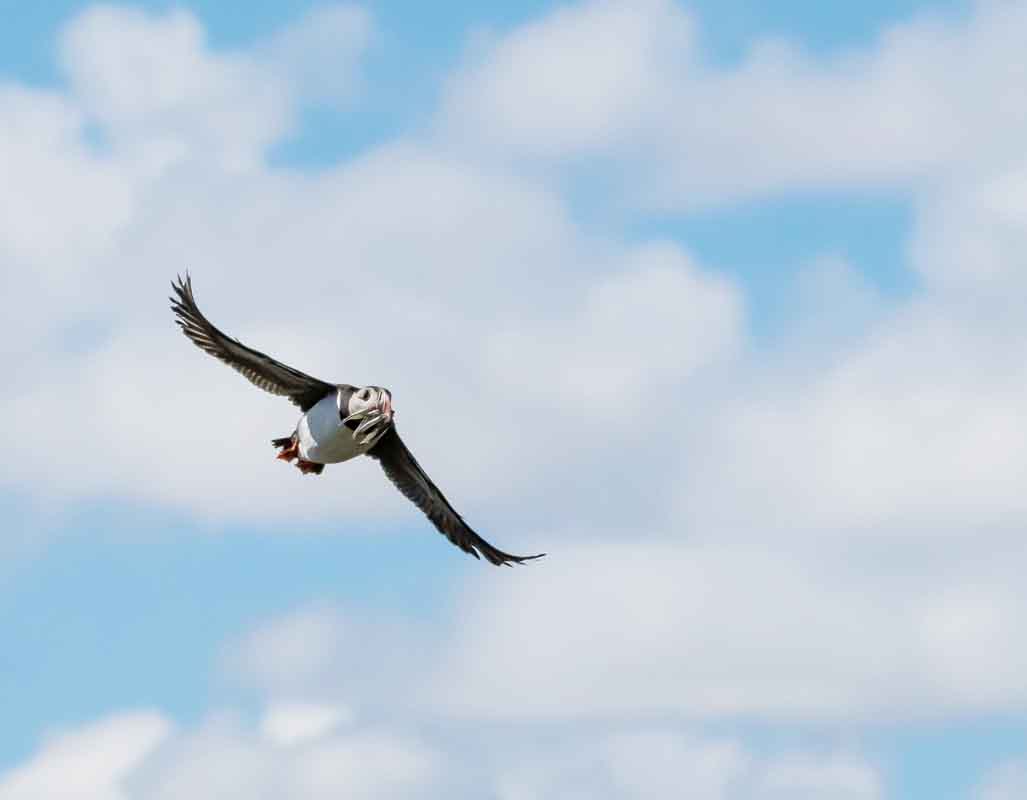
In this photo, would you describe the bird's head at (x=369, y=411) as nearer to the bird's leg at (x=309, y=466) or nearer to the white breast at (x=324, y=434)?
the white breast at (x=324, y=434)

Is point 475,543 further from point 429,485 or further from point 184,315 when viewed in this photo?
point 184,315

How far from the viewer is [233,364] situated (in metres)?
67.2

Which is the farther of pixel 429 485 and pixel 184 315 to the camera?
pixel 429 485

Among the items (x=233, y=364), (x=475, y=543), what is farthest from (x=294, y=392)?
(x=475, y=543)

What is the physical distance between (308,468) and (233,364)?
349cm

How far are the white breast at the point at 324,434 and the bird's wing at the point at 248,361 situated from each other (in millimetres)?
793

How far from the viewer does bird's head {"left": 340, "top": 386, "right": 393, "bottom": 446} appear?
6512 centimetres

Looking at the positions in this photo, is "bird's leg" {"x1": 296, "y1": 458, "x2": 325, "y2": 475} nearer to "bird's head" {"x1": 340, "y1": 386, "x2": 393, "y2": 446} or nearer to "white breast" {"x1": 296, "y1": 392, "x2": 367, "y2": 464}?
"white breast" {"x1": 296, "y1": 392, "x2": 367, "y2": 464}

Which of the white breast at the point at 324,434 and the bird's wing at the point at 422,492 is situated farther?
the bird's wing at the point at 422,492

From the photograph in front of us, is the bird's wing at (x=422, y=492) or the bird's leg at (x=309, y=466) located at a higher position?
the bird's wing at (x=422, y=492)

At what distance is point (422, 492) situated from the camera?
71250 mm

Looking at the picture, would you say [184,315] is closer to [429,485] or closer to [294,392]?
[294,392]

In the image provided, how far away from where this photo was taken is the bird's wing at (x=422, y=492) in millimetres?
70500

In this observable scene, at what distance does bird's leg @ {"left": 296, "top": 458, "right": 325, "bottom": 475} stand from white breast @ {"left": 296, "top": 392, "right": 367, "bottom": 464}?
1.10 feet
